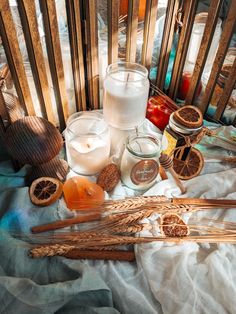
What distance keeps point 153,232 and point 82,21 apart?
50cm

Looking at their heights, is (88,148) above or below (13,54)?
below

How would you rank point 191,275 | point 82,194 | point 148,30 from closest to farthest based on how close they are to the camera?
point 191,275
point 82,194
point 148,30

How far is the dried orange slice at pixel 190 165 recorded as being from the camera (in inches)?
29.3

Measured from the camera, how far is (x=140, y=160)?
0.64 meters

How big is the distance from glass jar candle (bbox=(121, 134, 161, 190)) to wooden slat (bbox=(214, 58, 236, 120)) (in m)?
0.29

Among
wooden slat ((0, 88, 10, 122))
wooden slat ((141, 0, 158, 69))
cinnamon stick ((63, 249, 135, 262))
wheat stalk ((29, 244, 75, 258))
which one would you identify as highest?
wooden slat ((141, 0, 158, 69))

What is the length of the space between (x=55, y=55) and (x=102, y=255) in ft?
1.49

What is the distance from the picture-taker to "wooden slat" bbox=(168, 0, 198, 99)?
2.44ft

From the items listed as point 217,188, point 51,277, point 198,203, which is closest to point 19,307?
point 51,277

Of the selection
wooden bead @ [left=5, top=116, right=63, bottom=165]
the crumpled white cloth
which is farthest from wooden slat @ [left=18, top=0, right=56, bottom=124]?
the crumpled white cloth

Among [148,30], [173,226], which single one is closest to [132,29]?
[148,30]

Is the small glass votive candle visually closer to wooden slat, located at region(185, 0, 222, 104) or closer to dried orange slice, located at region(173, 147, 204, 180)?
dried orange slice, located at region(173, 147, 204, 180)

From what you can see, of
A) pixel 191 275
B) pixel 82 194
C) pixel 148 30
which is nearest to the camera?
pixel 191 275

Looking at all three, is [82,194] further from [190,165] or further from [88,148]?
[190,165]
